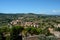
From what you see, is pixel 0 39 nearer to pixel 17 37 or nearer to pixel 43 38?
pixel 17 37

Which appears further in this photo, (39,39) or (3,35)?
(3,35)

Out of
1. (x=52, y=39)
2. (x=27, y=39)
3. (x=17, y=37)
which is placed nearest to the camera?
(x=52, y=39)

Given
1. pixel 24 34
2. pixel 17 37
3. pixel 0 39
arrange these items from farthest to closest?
pixel 24 34, pixel 17 37, pixel 0 39

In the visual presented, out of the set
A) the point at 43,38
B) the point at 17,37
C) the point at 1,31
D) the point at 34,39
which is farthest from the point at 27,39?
the point at 1,31

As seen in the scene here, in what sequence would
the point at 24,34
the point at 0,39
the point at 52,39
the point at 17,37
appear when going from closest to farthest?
the point at 52,39, the point at 0,39, the point at 17,37, the point at 24,34

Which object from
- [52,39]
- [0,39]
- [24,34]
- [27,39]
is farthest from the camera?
[24,34]

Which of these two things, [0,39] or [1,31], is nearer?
[0,39]

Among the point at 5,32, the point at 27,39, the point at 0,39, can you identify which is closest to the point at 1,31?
the point at 5,32

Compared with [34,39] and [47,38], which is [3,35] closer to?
[34,39]
